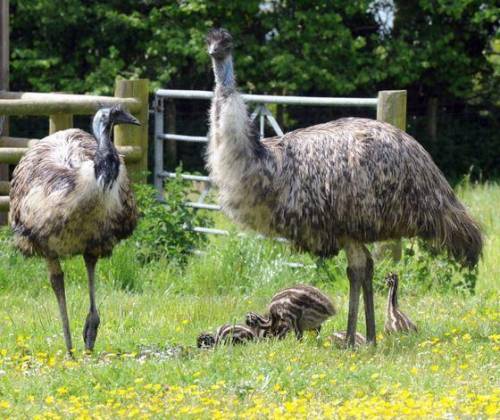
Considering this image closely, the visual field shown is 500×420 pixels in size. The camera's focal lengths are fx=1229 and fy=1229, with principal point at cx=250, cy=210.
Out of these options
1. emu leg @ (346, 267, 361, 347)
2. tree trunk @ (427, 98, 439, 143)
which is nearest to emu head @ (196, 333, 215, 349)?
emu leg @ (346, 267, 361, 347)

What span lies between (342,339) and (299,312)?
357 millimetres

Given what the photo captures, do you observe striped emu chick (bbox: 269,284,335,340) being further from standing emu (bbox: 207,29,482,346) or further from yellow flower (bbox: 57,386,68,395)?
yellow flower (bbox: 57,386,68,395)

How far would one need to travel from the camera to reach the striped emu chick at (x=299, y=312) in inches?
326

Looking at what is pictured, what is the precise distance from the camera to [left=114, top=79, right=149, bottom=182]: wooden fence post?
11078 mm

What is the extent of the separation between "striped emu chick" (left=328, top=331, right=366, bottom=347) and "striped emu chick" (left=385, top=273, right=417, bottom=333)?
0.97 feet

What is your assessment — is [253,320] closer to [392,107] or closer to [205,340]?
[205,340]

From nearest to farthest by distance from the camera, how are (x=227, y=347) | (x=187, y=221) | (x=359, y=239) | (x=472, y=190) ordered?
(x=227, y=347) < (x=359, y=239) < (x=187, y=221) < (x=472, y=190)

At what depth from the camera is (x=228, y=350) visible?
7.37m

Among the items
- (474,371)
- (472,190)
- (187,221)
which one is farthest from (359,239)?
(472,190)

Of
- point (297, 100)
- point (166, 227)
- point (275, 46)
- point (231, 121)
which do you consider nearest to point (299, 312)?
point (231, 121)

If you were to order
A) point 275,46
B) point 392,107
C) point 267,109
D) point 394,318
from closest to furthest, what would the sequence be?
point 394,318 < point 392,107 < point 267,109 < point 275,46

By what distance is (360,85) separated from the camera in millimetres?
18125

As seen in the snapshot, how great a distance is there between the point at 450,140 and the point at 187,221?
8.68m

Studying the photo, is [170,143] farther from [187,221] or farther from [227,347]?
[227,347]
